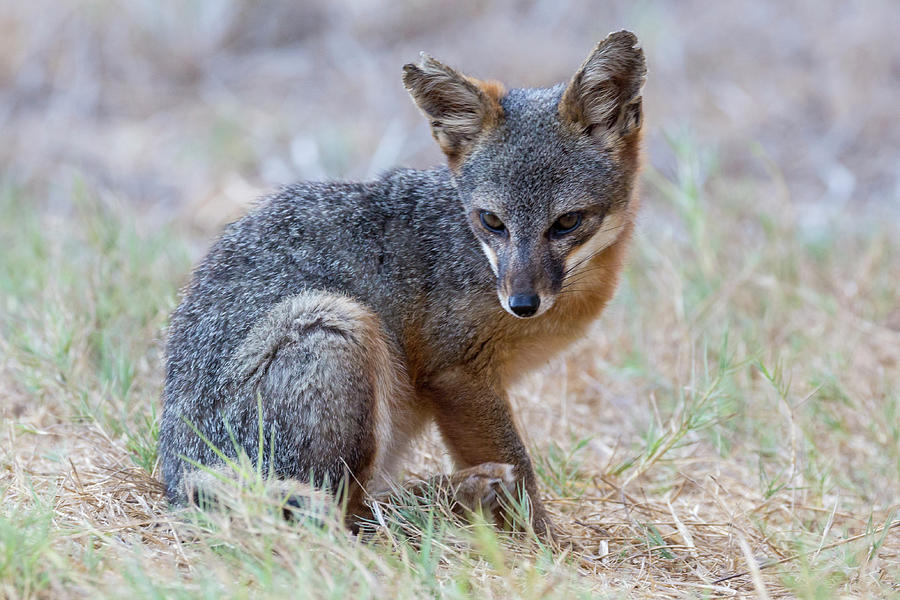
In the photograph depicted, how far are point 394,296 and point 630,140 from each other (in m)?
1.23

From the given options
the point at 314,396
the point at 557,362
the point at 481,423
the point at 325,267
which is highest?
the point at 325,267

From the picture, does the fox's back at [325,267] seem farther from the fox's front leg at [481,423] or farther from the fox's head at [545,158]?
the fox's front leg at [481,423]

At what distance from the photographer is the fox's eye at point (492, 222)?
4.05 m

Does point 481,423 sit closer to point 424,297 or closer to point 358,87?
point 424,297

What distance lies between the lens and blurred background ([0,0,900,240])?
881 cm

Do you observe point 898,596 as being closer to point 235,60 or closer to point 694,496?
point 694,496

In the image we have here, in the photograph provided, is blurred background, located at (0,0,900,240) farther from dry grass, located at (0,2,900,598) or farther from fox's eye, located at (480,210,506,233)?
fox's eye, located at (480,210,506,233)

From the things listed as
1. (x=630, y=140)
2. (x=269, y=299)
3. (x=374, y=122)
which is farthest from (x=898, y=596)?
(x=374, y=122)

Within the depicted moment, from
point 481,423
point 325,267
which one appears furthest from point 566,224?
point 325,267

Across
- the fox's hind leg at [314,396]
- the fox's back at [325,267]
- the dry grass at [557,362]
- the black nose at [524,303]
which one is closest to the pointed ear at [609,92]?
the fox's back at [325,267]

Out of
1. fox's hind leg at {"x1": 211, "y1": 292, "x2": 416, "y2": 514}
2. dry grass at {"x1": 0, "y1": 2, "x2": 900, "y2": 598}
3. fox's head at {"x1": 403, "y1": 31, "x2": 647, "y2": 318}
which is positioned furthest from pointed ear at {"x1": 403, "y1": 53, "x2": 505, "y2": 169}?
dry grass at {"x1": 0, "y1": 2, "x2": 900, "y2": 598}

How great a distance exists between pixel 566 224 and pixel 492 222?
31cm

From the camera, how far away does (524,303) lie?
3.73 m

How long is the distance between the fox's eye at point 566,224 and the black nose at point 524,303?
1.27 ft
